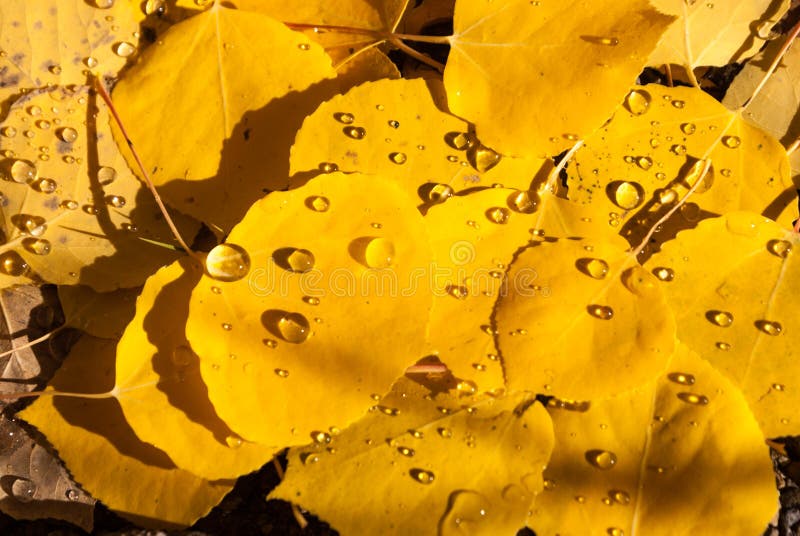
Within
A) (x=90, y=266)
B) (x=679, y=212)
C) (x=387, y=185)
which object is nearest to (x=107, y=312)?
(x=90, y=266)

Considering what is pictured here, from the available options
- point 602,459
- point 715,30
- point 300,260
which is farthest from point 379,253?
point 715,30

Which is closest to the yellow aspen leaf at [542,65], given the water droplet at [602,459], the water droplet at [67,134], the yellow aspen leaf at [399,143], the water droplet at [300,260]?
the yellow aspen leaf at [399,143]

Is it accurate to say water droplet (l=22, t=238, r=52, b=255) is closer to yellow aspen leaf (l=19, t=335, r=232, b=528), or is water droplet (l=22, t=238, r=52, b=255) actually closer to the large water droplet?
yellow aspen leaf (l=19, t=335, r=232, b=528)

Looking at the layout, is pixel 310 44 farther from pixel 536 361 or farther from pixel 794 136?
pixel 794 136

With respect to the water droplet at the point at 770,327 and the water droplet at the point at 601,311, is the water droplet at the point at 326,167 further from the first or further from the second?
the water droplet at the point at 770,327

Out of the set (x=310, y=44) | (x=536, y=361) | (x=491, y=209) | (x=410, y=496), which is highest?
(x=310, y=44)

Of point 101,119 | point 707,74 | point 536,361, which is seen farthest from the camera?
point 707,74

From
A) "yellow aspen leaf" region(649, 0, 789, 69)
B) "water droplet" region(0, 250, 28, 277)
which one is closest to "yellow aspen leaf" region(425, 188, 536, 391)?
"yellow aspen leaf" region(649, 0, 789, 69)
